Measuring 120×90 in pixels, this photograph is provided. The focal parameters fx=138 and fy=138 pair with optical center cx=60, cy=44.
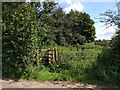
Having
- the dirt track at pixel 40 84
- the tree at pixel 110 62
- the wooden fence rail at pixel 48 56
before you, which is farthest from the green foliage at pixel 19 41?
the tree at pixel 110 62

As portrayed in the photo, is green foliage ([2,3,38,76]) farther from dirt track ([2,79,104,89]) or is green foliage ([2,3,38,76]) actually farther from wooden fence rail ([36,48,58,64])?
wooden fence rail ([36,48,58,64])

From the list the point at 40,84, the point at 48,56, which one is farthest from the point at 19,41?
the point at 40,84

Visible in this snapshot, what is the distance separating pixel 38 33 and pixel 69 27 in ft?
42.0

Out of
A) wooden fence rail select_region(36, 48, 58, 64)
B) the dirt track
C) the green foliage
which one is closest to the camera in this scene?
the dirt track

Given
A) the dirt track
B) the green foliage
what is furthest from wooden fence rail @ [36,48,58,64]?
the dirt track

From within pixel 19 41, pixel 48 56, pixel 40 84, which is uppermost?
pixel 19 41

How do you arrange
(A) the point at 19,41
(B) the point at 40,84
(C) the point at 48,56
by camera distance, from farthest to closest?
(C) the point at 48,56
(A) the point at 19,41
(B) the point at 40,84

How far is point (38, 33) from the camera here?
676cm

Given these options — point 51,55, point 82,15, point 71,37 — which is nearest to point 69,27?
point 71,37

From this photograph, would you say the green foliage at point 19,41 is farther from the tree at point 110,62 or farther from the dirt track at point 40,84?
the tree at point 110,62

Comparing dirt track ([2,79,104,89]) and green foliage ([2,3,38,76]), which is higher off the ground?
green foliage ([2,3,38,76])

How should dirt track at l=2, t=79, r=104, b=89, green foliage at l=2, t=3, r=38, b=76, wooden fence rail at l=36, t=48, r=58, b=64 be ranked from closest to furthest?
1. dirt track at l=2, t=79, r=104, b=89
2. green foliage at l=2, t=3, r=38, b=76
3. wooden fence rail at l=36, t=48, r=58, b=64

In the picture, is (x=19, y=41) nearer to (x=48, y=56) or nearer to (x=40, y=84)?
(x=48, y=56)

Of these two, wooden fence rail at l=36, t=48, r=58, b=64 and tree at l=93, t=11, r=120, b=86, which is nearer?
tree at l=93, t=11, r=120, b=86
